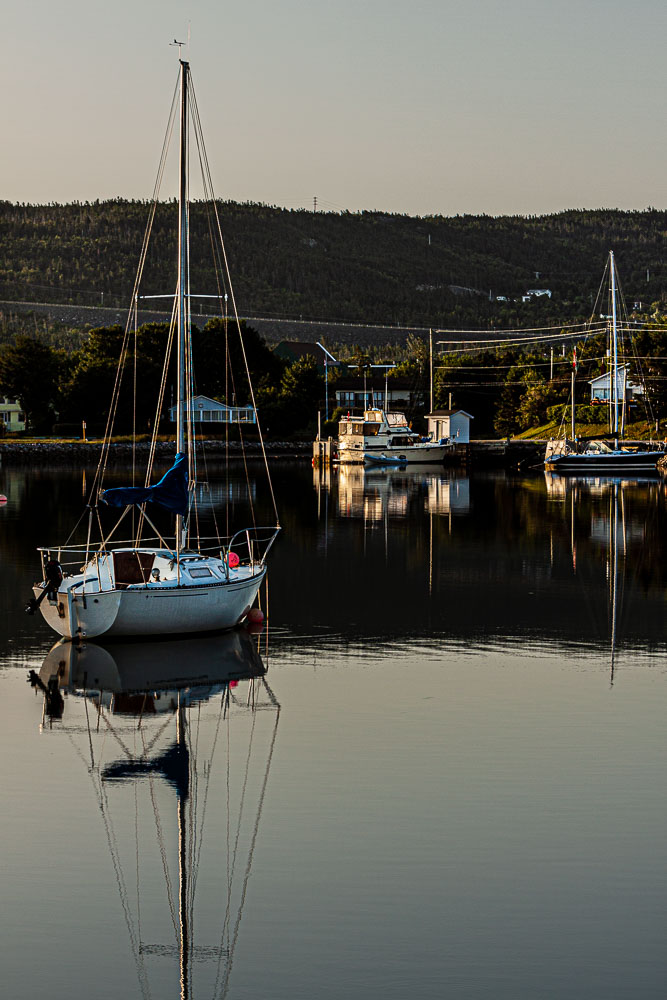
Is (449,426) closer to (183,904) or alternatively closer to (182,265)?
(182,265)

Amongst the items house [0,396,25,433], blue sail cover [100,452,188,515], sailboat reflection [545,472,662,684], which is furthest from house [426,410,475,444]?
blue sail cover [100,452,188,515]

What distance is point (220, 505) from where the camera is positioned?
271 feet

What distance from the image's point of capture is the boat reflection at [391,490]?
78062mm

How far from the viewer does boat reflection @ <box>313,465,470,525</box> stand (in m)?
78.1

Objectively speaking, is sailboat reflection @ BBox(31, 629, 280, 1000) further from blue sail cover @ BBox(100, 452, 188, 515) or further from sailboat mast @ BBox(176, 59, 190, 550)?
sailboat mast @ BBox(176, 59, 190, 550)

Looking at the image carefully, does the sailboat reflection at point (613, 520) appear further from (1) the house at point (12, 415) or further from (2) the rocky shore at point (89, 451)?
(1) the house at point (12, 415)

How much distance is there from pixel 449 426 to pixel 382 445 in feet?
54.0

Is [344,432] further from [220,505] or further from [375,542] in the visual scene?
[375,542]

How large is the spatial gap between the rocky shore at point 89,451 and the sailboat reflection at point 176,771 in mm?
112343

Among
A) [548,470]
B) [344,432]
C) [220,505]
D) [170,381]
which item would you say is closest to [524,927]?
[220,505]

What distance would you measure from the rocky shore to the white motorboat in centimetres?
1217

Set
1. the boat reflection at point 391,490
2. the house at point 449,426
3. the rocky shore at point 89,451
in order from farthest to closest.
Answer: the house at point 449,426 → the rocky shore at point 89,451 → the boat reflection at point 391,490

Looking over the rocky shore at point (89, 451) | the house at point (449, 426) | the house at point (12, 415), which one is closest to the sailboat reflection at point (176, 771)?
the rocky shore at point (89, 451)

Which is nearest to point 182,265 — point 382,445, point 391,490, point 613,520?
point 613,520
